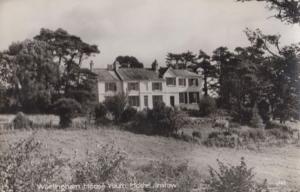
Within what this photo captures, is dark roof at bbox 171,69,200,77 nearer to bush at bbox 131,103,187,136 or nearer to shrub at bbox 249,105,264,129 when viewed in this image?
shrub at bbox 249,105,264,129

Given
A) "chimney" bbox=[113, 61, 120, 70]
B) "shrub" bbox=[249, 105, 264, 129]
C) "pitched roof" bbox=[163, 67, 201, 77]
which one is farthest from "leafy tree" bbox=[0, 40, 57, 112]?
"pitched roof" bbox=[163, 67, 201, 77]

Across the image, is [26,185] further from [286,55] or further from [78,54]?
[78,54]

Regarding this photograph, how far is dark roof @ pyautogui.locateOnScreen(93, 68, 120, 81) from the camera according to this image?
44388 mm

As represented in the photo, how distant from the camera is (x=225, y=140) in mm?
29844

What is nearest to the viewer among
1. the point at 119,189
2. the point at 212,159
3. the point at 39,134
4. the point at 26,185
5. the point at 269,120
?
the point at 26,185

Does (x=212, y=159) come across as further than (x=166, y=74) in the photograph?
No

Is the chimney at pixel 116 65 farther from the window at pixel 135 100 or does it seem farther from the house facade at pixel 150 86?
the window at pixel 135 100

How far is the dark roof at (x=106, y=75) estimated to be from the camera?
146 ft

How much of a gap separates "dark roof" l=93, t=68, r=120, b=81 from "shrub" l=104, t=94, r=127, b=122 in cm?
956

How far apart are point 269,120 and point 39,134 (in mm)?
15176

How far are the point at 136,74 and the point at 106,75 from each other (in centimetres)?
366

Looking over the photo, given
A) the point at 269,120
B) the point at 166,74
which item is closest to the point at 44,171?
the point at 269,120

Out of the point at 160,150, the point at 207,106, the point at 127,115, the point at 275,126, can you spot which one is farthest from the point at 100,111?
the point at 275,126

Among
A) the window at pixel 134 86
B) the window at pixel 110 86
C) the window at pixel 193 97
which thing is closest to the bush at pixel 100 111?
the window at pixel 110 86
